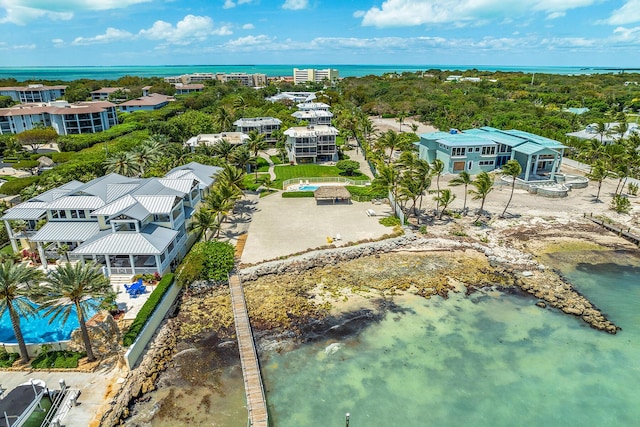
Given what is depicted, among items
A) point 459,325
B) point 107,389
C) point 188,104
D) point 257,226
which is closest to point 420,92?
point 188,104

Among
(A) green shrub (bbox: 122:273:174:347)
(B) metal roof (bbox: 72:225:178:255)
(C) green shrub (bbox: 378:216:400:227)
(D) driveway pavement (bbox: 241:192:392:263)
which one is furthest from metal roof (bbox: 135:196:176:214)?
(C) green shrub (bbox: 378:216:400:227)

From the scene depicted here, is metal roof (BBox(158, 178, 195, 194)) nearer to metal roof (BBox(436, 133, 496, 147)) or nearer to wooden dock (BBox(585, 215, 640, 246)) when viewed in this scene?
metal roof (BBox(436, 133, 496, 147))

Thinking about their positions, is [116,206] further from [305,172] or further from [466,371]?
[305,172]

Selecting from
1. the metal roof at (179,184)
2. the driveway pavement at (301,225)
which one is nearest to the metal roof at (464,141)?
the driveway pavement at (301,225)

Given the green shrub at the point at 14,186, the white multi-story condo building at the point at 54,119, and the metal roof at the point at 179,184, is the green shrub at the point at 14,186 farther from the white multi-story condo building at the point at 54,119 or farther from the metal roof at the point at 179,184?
the white multi-story condo building at the point at 54,119

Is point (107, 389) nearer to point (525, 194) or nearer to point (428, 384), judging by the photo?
point (428, 384)

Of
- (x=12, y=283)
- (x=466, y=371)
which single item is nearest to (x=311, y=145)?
(x=466, y=371)
